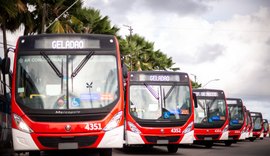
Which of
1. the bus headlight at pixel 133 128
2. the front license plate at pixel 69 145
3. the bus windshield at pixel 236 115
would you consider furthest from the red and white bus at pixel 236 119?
the front license plate at pixel 69 145

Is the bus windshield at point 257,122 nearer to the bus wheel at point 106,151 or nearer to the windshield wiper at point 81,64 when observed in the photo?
the bus wheel at point 106,151

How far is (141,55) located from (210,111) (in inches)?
775

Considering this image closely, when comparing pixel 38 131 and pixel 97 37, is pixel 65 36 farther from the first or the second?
pixel 38 131

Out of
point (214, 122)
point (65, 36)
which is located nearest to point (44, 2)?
point (214, 122)

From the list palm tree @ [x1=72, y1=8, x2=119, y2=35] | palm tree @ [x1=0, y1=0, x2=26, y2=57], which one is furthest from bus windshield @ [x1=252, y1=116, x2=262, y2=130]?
palm tree @ [x1=0, y1=0, x2=26, y2=57]

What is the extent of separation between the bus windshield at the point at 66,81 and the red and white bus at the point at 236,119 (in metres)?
16.1

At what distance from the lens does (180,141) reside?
16.4 metres

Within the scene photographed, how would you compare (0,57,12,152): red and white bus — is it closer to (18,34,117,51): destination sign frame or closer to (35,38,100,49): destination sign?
(18,34,117,51): destination sign frame

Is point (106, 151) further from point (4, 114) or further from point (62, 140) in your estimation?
point (4, 114)

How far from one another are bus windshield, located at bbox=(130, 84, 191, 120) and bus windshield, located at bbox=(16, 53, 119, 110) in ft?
16.8

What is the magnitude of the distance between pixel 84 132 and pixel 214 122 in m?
12.2

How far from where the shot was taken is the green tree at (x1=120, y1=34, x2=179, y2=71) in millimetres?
40656

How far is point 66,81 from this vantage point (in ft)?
37.6

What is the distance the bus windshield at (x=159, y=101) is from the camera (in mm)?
16688
